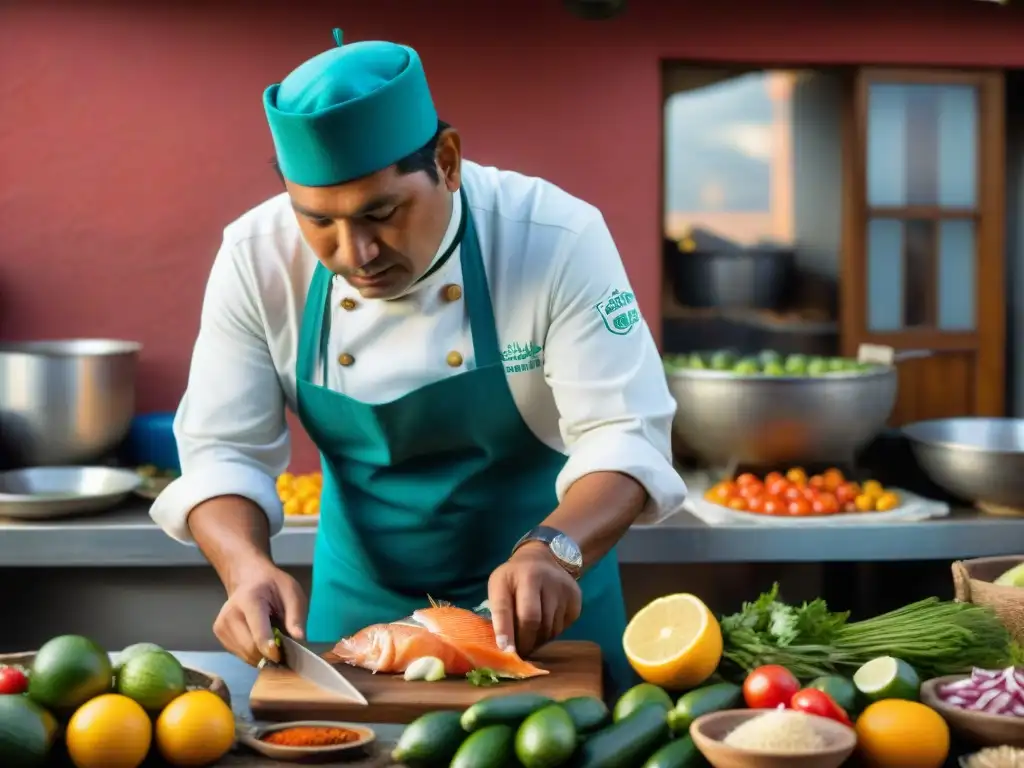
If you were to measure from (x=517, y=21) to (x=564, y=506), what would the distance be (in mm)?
2912

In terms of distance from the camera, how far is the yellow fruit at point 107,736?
1.50 metres

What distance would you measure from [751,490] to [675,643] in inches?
73.6

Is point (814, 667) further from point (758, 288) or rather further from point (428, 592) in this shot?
point (758, 288)

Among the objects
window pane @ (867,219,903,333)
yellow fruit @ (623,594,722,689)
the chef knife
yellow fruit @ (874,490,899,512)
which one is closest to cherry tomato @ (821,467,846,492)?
yellow fruit @ (874,490,899,512)

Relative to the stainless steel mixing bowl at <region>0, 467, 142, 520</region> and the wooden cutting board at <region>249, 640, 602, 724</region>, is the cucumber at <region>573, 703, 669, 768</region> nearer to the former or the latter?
the wooden cutting board at <region>249, 640, 602, 724</region>

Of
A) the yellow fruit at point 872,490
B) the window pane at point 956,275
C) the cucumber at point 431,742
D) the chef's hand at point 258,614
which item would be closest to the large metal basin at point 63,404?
the chef's hand at point 258,614

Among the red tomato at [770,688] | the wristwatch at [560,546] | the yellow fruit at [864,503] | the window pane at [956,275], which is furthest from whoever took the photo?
the window pane at [956,275]

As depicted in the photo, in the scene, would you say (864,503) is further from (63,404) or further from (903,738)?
(63,404)

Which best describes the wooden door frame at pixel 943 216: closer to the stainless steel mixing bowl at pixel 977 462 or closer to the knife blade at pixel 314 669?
the stainless steel mixing bowl at pixel 977 462

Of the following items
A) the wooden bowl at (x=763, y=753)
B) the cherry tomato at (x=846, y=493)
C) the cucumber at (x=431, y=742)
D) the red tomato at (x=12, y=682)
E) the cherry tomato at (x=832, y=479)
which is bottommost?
the cherry tomato at (x=846, y=493)

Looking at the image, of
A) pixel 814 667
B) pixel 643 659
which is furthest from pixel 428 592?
pixel 814 667

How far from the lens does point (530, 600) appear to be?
174cm

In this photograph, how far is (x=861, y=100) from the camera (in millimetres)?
4715

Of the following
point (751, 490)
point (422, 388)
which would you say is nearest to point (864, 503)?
point (751, 490)
